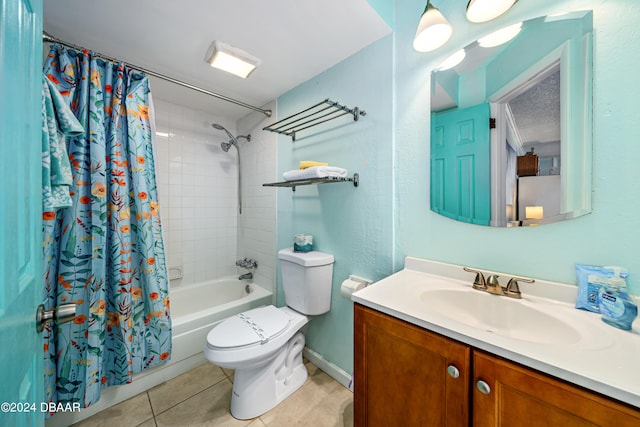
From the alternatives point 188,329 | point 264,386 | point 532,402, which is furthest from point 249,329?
point 532,402

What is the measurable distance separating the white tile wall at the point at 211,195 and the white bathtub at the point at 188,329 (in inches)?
5.3

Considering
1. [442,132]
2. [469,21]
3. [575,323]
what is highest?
[469,21]

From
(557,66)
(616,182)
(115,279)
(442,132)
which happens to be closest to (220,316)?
(115,279)

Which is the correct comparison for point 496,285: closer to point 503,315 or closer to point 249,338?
point 503,315

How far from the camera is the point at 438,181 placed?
3.66 ft

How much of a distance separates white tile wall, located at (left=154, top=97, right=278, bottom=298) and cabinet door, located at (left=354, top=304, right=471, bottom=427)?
1.33m

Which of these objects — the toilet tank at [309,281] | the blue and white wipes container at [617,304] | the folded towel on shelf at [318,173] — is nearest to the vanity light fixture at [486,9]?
the folded towel on shelf at [318,173]

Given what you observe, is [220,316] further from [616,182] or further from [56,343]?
[616,182]

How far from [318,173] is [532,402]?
1162mm

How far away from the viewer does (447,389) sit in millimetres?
652

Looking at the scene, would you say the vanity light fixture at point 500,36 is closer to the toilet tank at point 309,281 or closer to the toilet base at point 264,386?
the toilet tank at point 309,281

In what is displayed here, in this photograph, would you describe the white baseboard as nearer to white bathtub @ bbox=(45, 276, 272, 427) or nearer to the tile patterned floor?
the tile patterned floor

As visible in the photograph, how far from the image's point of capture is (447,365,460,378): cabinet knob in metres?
0.63

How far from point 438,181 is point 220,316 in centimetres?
178
